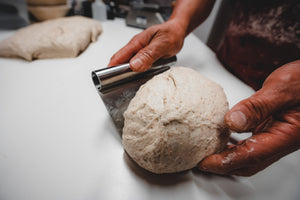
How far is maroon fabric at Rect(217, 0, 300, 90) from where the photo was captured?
47.0 inches

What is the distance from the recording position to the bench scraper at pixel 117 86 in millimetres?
972

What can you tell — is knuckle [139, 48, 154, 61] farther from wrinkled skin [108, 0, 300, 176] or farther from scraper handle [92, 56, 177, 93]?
wrinkled skin [108, 0, 300, 176]

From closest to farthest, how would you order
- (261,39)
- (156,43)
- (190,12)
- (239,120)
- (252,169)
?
(239,120)
(252,169)
(156,43)
(261,39)
(190,12)

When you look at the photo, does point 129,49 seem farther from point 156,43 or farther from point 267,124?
point 267,124

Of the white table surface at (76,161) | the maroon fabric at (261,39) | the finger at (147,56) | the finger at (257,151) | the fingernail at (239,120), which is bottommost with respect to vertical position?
the white table surface at (76,161)

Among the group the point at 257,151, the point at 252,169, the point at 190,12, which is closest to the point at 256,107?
the point at 257,151

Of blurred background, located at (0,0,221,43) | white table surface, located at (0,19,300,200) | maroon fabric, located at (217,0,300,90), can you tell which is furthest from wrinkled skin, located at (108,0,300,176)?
blurred background, located at (0,0,221,43)

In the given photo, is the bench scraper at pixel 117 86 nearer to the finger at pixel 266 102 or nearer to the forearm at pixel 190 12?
the finger at pixel 266 102

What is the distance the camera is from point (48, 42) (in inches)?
62.2

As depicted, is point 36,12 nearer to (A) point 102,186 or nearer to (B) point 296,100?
(A) point 102,186

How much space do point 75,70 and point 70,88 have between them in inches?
10.6

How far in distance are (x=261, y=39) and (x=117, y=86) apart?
4.53ft

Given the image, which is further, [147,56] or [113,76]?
[147,56]

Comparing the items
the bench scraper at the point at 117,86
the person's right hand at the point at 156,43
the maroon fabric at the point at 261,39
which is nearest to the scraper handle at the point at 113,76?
the bench scraper at the point at 117,86
